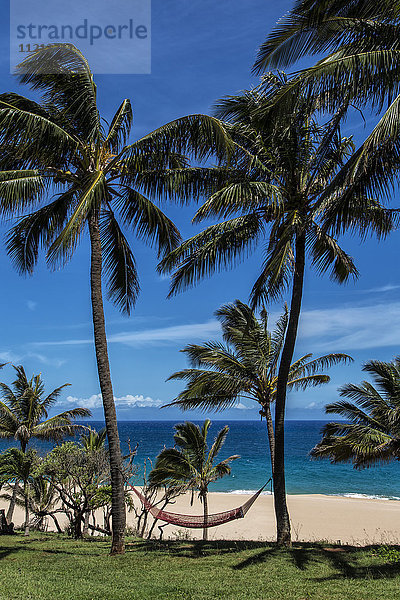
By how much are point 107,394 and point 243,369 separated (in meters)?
3.23

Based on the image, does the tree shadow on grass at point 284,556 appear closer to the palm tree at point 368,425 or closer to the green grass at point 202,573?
the green grass at point 202,573

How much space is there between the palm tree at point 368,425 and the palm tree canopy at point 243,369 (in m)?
0.77

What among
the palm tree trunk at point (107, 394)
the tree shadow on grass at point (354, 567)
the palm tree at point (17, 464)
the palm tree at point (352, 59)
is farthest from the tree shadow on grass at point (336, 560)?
the palm tree at point (17, 464)

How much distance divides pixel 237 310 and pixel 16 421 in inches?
307

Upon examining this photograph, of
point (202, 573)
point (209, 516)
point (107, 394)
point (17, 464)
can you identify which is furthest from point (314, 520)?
point (107, 394)

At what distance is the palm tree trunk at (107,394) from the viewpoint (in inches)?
290

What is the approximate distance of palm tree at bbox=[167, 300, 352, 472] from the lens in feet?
31.9

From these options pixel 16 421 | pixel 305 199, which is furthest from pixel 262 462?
pixel 305 199

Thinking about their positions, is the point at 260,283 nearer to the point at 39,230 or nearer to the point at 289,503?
the point at 39,230

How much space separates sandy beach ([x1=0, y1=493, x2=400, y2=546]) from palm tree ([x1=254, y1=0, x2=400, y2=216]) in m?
12.4

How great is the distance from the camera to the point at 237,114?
339 inches

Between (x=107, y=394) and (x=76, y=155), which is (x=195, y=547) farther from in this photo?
(x=76, y=155)

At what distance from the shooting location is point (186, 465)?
41.3ft

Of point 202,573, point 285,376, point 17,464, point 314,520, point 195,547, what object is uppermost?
point 285,376
